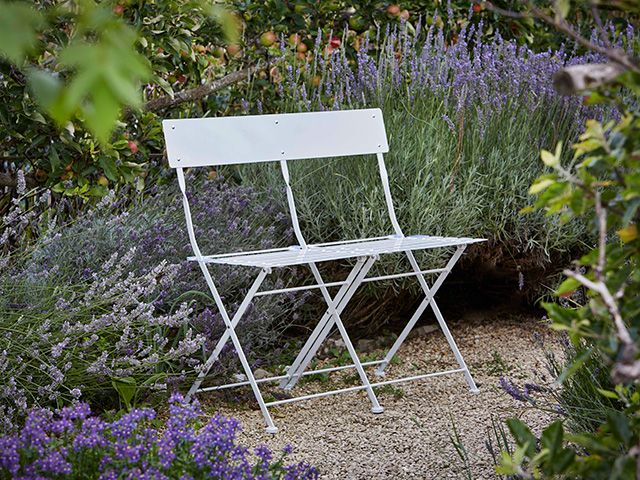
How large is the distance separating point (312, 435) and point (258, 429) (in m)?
0.19

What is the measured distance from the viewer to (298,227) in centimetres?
371

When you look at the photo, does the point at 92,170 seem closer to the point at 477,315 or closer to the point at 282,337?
the point at 282,337

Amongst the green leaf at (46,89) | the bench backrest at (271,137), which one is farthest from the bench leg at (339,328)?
the green leaf at (46,89)

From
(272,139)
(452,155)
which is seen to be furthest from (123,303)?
(452,155)

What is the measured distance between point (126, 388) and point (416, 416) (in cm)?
105

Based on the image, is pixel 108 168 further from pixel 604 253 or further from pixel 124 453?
pixel 604 253

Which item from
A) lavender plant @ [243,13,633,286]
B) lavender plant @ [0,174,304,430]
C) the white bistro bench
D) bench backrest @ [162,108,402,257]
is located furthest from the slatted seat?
lavender plant @ [243,13,633,286]

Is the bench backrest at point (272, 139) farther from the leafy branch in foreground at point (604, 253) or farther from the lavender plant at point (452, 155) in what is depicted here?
the leafy branch in foreground at point (604, 253)

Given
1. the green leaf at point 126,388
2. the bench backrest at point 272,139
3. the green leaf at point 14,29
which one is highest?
the green leaf at point 14,29

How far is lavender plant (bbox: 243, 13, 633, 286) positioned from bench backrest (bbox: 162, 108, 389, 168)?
335mm

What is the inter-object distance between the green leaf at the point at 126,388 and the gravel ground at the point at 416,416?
397 millimetres

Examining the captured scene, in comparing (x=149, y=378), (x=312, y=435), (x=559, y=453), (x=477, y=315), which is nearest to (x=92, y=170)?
(x=149, y=378)

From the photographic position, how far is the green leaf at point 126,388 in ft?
10.1

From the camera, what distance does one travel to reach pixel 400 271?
4.31 meters
